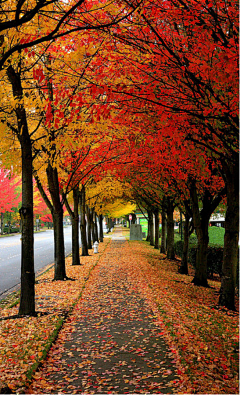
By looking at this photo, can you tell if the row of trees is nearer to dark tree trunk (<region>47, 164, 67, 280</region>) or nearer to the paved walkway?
dark tree trunk (<region>47, 164, 67, 280</region>)

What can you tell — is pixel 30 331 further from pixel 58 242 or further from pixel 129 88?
pixel 58 242

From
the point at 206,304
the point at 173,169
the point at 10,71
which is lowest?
the point at 206,304

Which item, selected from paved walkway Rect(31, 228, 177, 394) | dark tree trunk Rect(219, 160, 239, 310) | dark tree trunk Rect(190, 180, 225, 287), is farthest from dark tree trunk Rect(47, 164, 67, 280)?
dark tree trunk Rect(219, 160, 239, 310)

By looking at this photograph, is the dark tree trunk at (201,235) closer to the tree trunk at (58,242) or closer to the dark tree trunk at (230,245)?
the dark tree trunk at (230,245)

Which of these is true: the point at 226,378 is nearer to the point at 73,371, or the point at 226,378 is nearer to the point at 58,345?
the point at 73,371

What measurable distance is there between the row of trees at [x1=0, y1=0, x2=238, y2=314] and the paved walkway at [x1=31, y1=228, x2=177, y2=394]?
1.81 meters

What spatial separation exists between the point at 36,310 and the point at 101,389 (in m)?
4.63

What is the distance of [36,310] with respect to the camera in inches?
352

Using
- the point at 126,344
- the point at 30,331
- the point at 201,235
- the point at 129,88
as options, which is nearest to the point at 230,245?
the point at 201,235

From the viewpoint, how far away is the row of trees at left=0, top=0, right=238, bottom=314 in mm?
6309

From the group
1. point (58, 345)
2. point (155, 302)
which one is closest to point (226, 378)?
point (58, 345)

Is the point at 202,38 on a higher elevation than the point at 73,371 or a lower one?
higher

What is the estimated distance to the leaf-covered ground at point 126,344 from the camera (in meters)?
4.82

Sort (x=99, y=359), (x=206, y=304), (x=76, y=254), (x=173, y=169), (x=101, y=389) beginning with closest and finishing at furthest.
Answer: (x=101, y=389) < (x=99, y=359) < (x=206, y=304) < (x=173, y=169) < (x=76, y=254)
